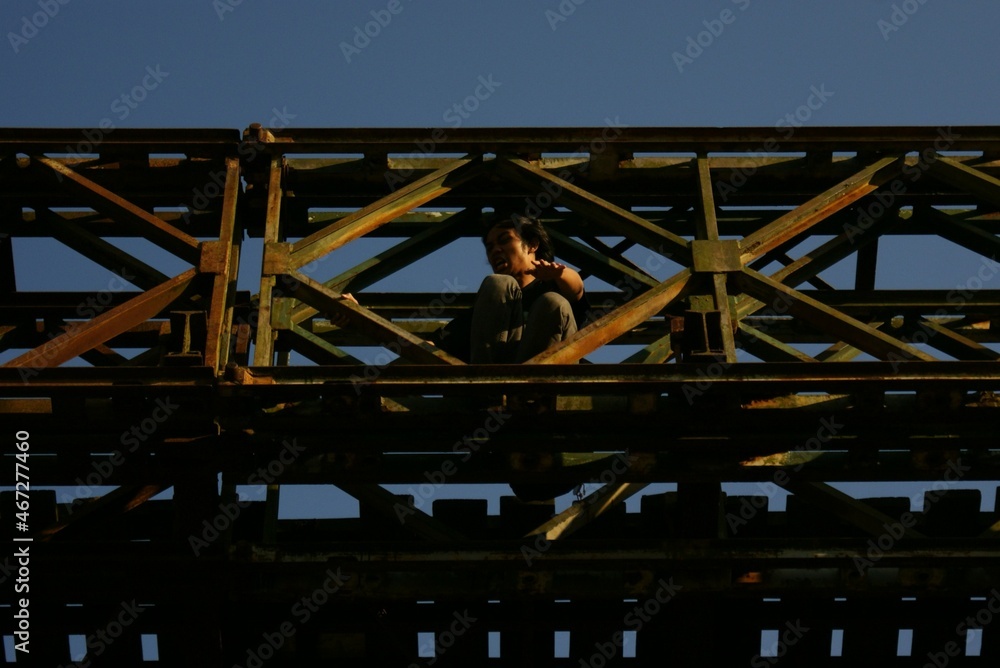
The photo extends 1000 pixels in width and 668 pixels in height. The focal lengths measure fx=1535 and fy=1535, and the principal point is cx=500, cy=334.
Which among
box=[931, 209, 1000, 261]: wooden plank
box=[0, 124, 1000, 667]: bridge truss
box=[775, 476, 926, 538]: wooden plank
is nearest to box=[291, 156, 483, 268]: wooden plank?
box=[0, 124, 1000, 667]: bridge truss

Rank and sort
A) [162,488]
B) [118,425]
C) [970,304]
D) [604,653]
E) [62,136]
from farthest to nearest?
[970,304], [62,136], [604,653], [162,488], [118,425]

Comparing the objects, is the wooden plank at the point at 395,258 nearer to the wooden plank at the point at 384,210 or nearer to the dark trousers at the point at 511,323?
the wooden plank at the point at 384,210

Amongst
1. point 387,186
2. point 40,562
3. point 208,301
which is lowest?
point 40,562

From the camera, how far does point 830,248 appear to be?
10148mm

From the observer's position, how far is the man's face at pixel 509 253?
9680 millimetres

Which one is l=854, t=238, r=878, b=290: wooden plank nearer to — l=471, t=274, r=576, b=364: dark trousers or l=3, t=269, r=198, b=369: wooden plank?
l=471, t=274, r=576, b=364: dark trousers

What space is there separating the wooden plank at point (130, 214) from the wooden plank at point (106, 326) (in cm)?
21

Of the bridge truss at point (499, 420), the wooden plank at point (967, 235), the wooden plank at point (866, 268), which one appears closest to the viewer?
the bridge truss at point (499, 420)

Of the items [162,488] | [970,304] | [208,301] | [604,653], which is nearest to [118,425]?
[162,488]

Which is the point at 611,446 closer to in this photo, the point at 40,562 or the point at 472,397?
the point at 472,397

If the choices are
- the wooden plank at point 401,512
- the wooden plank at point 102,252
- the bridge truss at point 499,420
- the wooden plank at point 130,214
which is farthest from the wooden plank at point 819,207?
the wooden plank at point 102,252

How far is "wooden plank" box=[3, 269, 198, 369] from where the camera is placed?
325 inches

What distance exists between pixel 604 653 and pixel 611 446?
1666 mm

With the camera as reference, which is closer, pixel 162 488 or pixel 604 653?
pixel 162 488
